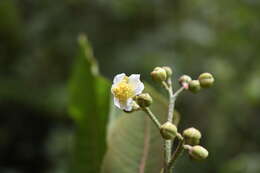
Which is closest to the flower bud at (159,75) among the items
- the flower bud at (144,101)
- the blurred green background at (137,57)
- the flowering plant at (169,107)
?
the flowering plant at (169,107)

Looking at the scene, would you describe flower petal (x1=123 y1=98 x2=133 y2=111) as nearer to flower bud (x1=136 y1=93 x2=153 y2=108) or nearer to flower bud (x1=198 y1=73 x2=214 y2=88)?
flower bud (x1=136 y1=93 x2=153 y2=108)

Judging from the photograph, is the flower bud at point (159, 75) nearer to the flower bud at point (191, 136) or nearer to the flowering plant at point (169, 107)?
the flowering plant at point (169, 107)

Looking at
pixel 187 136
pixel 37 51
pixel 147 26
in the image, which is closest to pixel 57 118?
pixel 37 51

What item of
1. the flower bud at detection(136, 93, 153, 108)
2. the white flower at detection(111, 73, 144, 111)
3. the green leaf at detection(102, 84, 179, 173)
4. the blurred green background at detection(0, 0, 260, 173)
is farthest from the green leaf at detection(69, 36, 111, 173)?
the blurred green background at detection(0, 0, 260, 173)

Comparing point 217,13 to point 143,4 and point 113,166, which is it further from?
point 113,166

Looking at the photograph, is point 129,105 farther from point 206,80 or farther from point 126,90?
point 206,80

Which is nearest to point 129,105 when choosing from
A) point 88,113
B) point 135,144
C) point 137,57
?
point 135,144
